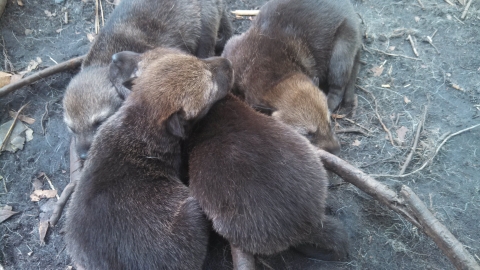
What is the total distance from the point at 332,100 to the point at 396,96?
785 mm

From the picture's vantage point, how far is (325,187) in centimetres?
371

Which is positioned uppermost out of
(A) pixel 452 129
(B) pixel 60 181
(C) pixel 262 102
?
(C) pixel 262 102

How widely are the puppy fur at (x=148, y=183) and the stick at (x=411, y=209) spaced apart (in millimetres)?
1302

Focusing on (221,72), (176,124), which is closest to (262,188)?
(176,124)

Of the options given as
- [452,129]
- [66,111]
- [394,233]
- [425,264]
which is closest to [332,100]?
[452,129]

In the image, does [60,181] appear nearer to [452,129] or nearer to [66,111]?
[66,111]

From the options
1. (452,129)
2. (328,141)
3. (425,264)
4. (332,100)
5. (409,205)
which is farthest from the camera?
(332,100)

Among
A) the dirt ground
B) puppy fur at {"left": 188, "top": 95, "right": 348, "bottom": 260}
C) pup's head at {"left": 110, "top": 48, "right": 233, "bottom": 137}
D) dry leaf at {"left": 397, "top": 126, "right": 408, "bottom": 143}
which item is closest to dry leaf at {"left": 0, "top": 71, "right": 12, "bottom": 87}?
the dirt ground

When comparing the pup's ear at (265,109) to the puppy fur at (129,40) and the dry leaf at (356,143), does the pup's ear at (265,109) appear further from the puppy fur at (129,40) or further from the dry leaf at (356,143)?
the puppy fur at (129,40)

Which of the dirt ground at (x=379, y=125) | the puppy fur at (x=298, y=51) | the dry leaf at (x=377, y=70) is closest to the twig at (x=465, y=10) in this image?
the dirt ground at (x=379, y=125)

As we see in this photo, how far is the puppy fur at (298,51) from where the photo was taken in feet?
16.0

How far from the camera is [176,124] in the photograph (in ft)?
12.2

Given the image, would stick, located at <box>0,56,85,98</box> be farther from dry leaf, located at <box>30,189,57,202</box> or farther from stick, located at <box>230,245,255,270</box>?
stick, located at <box>230,245,255,270</box>

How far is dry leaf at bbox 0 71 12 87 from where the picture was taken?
546 cm
